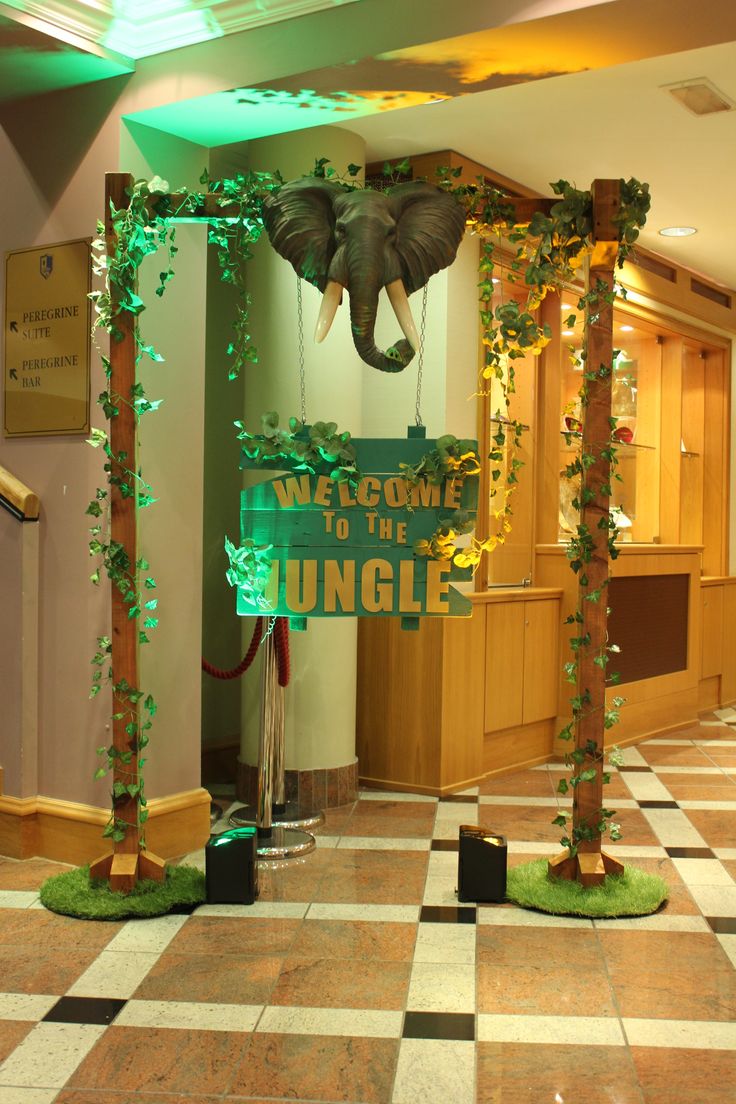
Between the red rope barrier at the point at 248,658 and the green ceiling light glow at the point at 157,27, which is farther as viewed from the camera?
the red rope barrier at the point at 248,658

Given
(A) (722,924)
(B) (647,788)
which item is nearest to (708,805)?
(B) (647,788)

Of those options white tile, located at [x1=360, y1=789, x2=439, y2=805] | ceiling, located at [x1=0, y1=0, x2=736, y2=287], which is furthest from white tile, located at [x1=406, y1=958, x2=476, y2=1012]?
ceiling, located at [x1=0, y1=0, x2=736, y2=287]

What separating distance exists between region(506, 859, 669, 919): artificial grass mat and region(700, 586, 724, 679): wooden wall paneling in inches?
160

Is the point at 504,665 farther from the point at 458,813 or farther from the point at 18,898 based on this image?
the point at 18,898

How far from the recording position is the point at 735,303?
8.17m

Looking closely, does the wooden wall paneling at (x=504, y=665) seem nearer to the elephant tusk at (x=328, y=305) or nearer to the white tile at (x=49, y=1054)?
the elephant tusk at (x=328, y=305)

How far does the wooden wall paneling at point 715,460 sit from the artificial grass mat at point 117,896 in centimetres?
551

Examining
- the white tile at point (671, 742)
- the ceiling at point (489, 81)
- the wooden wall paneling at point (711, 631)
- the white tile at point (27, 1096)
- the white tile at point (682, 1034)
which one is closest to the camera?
the white tile at point (27, 1096)

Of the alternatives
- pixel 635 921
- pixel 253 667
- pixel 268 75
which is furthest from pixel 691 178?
pixel 635 921

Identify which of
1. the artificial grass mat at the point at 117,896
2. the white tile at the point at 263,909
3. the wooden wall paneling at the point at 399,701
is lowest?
the white tile at the point at 263,909

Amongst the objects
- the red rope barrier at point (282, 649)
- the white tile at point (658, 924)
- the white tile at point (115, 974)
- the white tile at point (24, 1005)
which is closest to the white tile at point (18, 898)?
the white tile at point (115, 974)

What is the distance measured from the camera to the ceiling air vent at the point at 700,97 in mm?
4445

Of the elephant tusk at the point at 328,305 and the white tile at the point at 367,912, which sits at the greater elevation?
the elephant tusk at the point at 328,305

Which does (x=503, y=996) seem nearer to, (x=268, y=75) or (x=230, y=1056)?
(x=230, y=1056)
